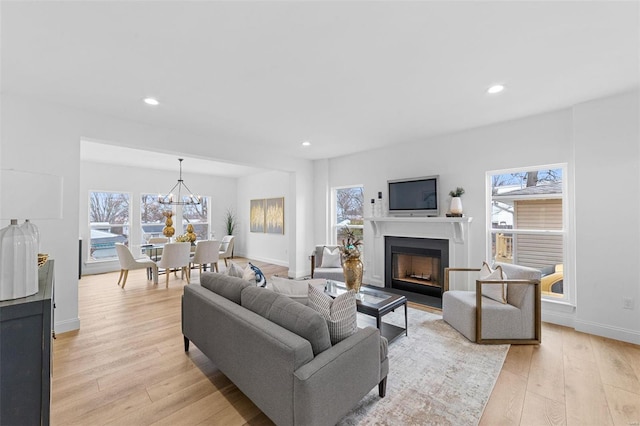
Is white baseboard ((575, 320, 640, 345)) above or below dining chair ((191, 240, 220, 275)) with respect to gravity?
below

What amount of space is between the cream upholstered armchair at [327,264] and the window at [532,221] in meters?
2.31

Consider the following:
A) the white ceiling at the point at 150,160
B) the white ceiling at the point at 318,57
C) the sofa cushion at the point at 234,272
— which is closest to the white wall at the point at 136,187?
the white ceiling at the point at 150,160

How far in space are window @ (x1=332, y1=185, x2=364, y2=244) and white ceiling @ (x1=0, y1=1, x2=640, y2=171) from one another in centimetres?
231

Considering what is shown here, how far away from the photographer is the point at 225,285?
7.86 ft

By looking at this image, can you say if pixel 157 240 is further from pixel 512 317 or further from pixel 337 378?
pixel 512 317

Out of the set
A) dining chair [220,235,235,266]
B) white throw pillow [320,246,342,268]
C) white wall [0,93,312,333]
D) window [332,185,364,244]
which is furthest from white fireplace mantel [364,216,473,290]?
white wall [0,93,312,333]

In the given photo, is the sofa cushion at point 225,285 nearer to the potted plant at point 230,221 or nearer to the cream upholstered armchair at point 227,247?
the cream upholstered armchair at point 227,247

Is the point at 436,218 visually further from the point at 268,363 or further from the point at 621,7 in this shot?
the point at 268,363

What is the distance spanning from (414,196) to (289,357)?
3.70 m

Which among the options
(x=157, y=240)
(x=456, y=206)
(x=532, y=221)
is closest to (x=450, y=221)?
(x=456, y=206)

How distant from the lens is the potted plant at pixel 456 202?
13.3 feet

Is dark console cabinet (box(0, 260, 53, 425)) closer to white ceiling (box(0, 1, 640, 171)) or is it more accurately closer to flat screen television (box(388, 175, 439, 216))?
white ceiling (box(0, 1, 640, 171))

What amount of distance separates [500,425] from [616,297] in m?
2.39

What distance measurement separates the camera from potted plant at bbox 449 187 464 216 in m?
4.04
